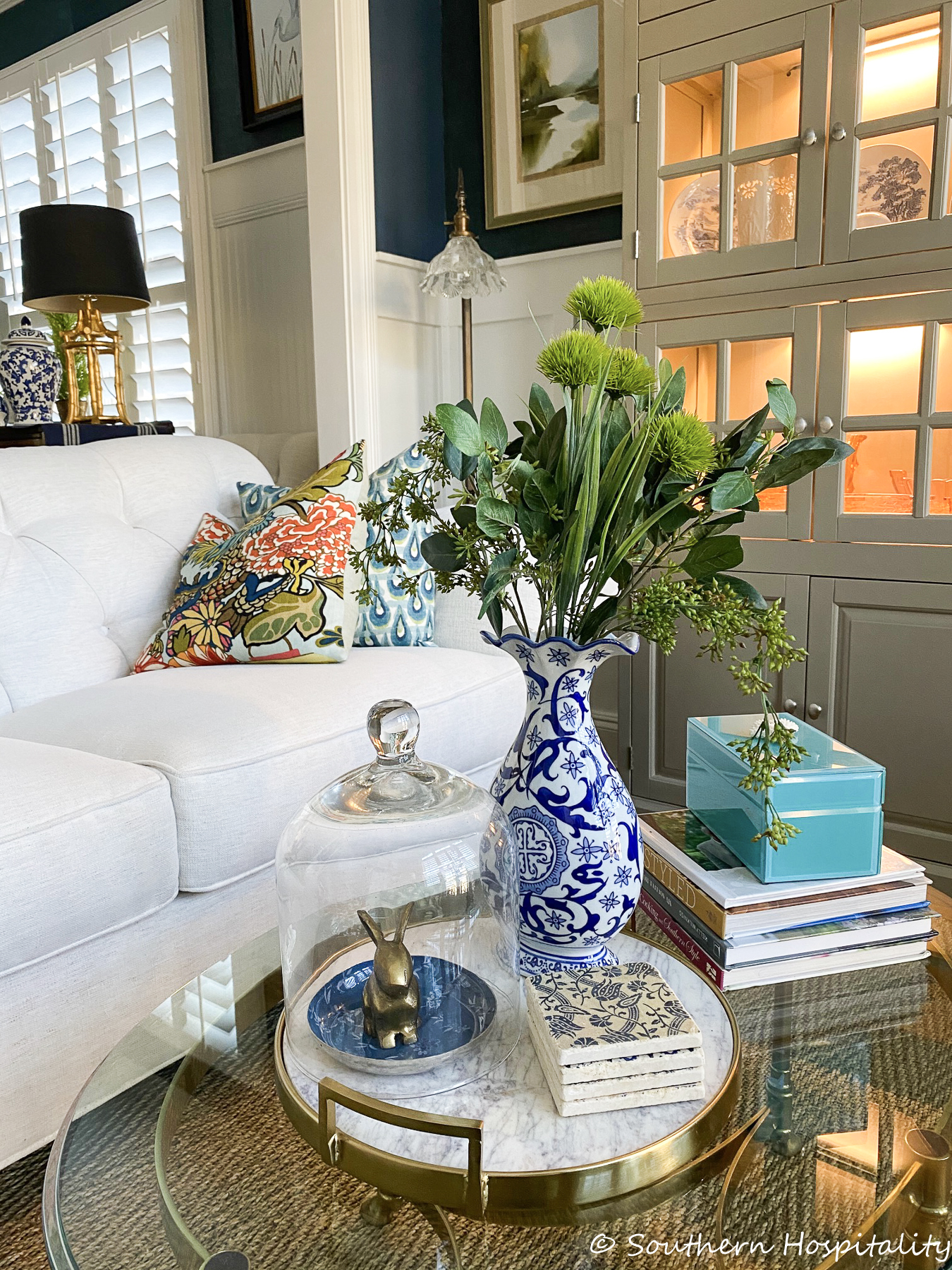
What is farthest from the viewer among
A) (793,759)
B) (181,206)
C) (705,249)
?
(181,206)

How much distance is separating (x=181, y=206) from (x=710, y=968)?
12.4ft

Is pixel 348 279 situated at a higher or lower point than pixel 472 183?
lower

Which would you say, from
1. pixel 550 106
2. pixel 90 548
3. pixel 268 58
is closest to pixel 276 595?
A: pixel 90 548

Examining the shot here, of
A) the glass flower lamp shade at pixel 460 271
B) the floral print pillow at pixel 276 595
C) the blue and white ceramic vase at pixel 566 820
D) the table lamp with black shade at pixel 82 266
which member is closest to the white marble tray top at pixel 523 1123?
the blue and white ceramic vase at pixel 566 820

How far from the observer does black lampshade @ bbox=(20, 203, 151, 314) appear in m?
2.95

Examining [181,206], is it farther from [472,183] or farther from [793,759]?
[793,759]

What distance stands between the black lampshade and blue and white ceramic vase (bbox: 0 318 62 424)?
0.45 feet

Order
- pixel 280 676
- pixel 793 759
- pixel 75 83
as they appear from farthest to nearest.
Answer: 1. pixel 75 83
2. pixel 280 676
3. pixel 793 759

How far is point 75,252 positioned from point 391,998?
9.50ft

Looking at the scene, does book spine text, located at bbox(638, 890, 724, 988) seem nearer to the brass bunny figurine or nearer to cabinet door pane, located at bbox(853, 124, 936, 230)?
the brass bunny figurine

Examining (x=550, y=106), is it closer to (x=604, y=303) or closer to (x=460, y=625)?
(x=460, y=625)

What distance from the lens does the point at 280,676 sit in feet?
5.57

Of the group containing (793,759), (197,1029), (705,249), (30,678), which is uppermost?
(705,249)

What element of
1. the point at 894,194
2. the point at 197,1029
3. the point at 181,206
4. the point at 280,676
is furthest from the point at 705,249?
the point at 181,206
